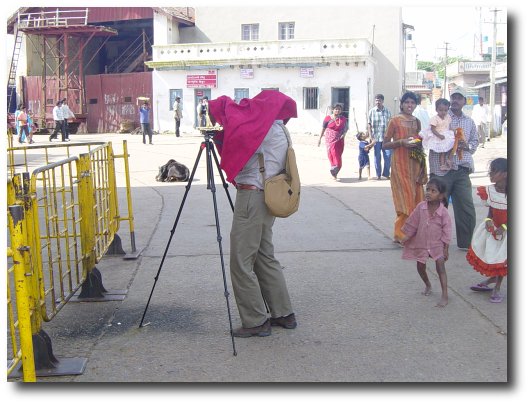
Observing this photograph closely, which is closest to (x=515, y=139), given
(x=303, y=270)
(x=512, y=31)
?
(x=512, y=31)

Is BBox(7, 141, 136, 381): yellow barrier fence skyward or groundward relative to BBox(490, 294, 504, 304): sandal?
skyward

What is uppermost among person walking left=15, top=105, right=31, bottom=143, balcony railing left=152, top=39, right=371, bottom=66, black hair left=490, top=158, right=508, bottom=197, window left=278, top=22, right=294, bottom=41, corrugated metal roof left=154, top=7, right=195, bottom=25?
corrugated metal roof left=154, top=7, right=195, bottom=25

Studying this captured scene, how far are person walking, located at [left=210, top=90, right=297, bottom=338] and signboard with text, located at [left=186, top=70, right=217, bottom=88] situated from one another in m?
29.3

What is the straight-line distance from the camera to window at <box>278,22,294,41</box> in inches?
1467

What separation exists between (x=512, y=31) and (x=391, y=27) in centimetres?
3307

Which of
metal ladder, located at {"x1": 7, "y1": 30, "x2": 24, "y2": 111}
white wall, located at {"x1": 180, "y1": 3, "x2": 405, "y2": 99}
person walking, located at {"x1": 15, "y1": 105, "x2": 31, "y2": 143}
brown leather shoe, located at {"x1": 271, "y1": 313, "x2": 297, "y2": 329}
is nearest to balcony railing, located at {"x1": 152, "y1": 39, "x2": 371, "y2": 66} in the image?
white wall, located at {"x1": 180, "y1": 3, "x2": 405, "y2": 99}

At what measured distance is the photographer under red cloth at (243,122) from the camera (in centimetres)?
448

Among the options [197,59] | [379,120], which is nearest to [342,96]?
[197,59]

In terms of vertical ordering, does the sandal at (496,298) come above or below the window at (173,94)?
below

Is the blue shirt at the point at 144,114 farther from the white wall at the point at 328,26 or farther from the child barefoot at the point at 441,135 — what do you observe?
the child barefoot at the point at 441,135

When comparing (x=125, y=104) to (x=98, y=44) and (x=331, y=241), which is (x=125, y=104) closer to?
(x=98, y=44)

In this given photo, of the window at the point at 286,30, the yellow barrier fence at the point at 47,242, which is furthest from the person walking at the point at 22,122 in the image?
the yellow barrier fence at the point at 47,242

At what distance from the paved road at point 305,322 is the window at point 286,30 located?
1195 inches

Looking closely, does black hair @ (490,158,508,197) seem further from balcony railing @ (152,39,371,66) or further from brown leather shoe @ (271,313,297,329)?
balcony railing @ (152,39,371,66)
